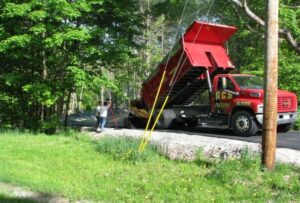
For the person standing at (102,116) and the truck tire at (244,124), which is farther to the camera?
the person standing at (102,116)

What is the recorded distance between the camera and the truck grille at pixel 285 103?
1597 centimetres

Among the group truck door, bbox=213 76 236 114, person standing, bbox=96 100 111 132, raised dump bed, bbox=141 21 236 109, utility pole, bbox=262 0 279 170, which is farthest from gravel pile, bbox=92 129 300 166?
person standing, bbox=96 100 111 132

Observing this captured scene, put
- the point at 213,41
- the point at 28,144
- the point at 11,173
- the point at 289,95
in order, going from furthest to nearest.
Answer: the point at 213,41, the point at 289,95, the point at 28,144, the point at 11,173

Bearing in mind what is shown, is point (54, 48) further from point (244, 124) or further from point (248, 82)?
point (244, 124)

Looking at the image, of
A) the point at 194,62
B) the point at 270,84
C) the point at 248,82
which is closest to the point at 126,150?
the point at 270,84

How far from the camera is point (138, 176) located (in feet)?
32.7

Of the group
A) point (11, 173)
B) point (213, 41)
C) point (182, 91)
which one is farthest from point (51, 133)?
point (11, 173)

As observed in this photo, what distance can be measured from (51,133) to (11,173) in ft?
27.5

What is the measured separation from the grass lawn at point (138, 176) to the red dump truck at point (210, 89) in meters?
4.88

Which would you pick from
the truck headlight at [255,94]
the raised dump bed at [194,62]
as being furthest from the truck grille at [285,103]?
the raised dump bed at [194,62]

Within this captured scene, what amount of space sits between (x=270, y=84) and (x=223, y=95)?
703 centimetres

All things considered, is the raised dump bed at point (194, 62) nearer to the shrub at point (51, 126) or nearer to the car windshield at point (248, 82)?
the car windshield at point (248, 82)

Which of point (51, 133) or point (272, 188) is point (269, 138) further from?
A: point (51, 133)

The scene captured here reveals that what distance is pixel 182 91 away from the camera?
18453 millimetres
